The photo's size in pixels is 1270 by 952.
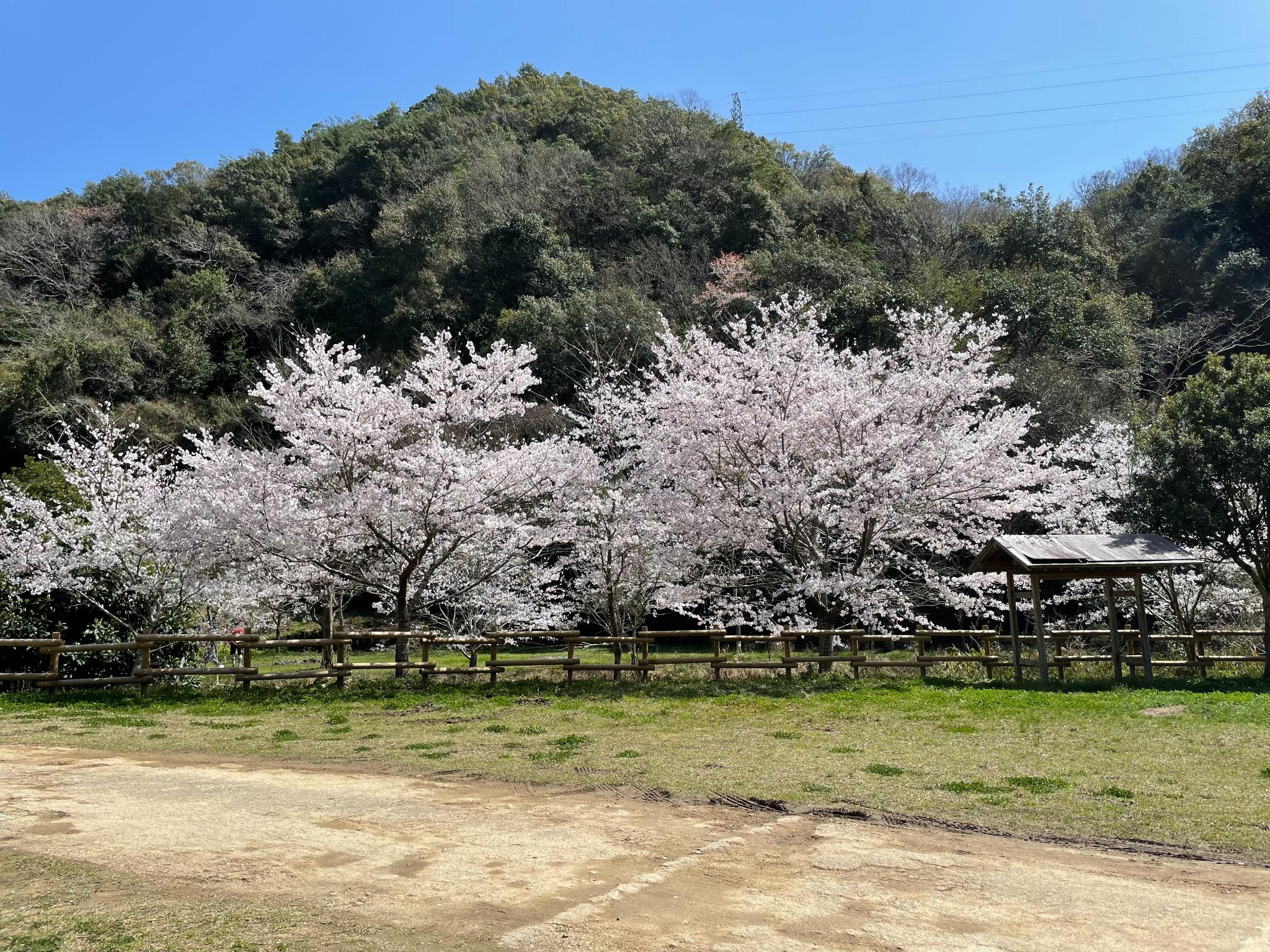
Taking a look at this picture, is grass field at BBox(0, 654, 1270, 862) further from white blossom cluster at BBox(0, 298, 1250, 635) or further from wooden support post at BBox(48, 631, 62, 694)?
white blossom cluster at BBox(0, 298, 1250, 635)

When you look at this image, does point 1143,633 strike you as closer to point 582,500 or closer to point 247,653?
point 582,500

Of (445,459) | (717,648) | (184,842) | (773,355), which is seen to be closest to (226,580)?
(445,459)

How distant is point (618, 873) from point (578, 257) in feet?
90.4

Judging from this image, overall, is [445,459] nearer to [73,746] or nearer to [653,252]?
[73,746]

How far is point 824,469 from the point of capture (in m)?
13.4

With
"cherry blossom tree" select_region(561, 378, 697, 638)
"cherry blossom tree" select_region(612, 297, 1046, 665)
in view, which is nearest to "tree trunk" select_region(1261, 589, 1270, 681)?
"cherry blossom tree" select_region(612, 297, 1046, 665)

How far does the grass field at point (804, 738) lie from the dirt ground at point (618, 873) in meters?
0.72

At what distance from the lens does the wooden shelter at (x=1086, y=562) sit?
12.3 metres

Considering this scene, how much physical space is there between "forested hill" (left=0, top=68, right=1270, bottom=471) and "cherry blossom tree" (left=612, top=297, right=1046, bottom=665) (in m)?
8.79

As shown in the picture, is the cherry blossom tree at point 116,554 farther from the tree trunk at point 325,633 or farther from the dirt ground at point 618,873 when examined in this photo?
the dirt ground at point 618,873

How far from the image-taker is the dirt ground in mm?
4062

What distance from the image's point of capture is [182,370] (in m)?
30.5

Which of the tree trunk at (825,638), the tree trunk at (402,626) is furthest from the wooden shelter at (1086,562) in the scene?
the tree trunk at (402,626)

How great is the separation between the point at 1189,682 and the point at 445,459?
35.0ft
